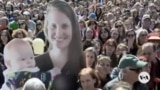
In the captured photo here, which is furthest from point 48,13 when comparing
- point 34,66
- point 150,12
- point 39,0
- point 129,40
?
point 39,0

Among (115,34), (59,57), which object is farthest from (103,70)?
(115,34)

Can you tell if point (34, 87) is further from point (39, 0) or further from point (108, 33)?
point (39, 0)

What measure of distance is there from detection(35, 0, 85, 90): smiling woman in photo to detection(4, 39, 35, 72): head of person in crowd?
0.61ft

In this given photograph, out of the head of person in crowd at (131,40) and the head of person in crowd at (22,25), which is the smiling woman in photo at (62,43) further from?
the head of person in crowd at (22,25)

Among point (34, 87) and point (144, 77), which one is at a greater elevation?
point (34, 87)

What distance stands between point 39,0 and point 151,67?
1240 cm

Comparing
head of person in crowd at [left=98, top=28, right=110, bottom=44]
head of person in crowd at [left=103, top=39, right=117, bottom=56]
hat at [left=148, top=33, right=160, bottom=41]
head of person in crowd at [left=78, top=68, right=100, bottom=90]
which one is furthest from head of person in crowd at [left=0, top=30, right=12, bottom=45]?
head of person in crowd at [left=78, top=68, right=100, bottom=90]

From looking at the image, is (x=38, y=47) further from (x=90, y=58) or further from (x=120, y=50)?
(x=120, y=50)

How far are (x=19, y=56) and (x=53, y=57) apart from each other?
1.49 feet

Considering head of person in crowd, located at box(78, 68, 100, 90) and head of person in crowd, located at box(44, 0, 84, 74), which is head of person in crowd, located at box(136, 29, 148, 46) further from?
head of person in crowd, located at box(78, 68, 100, 90)

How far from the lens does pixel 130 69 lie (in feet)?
16.0

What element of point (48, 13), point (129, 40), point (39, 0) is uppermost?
point (48, 13)

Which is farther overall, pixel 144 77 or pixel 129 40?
pixel 129 40

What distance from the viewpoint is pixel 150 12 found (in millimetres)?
11633
